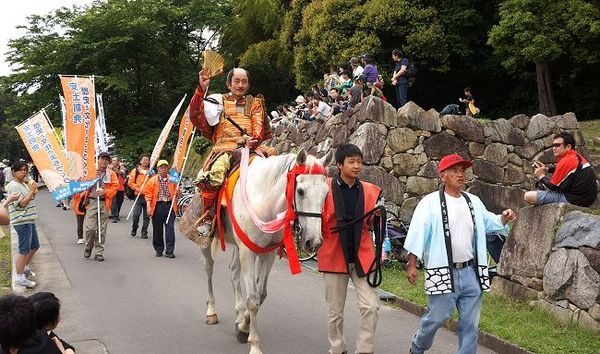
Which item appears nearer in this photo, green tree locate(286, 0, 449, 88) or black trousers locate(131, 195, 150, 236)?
black trousers locate(131, 195, 150, 236)

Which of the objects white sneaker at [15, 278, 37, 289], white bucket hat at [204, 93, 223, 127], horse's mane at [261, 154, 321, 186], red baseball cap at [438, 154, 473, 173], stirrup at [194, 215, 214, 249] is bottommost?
white sneaker at [15, 278, 37, 289]

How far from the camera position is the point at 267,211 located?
5.79m

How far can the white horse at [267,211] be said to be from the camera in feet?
16.4

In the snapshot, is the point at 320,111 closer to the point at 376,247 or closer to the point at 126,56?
the point at 376,247

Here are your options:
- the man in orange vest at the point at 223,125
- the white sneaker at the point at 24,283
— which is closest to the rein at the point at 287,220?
the man in orange vest at the point at 223,125

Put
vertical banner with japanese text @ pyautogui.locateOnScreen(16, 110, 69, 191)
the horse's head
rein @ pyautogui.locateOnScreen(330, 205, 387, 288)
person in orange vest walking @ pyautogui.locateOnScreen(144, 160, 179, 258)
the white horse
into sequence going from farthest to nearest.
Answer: person in orange vest walking @ pyautogui.locateOnScreen(144, 160, 179, 258) → vertical banner with japanese text @ pyautogui.locateOnScreen(16, 110, 69, 191) → rein @ pyautogui.locateOnScreen(330, 205, 387, 288) → the white horse → the horse's head

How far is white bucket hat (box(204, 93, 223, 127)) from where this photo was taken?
6.88 metres

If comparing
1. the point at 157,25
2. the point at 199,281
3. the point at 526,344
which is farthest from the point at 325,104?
the point at 157,25

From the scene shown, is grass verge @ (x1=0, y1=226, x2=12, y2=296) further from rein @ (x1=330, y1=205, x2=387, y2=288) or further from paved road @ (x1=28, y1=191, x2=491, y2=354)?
rein @ (x1=330, y1=205, x2=387, y2=288)

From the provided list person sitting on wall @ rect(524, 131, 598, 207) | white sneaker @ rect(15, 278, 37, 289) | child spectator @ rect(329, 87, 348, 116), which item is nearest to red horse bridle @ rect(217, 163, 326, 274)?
person sitting on wall @ rect(524, 131, 598, 207)

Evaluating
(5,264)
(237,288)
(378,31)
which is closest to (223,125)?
(237,288)

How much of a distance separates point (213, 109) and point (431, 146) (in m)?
6.70

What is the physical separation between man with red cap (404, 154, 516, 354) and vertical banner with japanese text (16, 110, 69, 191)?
908 centimetres

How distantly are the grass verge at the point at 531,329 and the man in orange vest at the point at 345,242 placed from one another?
5.77 ft
